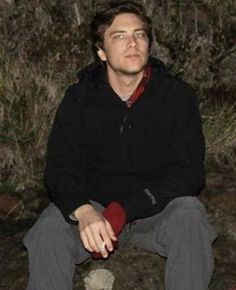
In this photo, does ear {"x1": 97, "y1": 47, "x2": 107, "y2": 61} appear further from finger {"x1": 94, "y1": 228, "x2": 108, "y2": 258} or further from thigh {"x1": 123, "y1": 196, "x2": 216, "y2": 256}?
finger {"x1": 94, "y1": 228, "x2": 108, "y2": 258}

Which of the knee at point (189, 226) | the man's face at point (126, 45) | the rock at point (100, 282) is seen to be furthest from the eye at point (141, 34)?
the rock at point (100, 282)

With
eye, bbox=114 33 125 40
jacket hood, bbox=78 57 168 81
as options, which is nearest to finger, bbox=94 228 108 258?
jacket hood, bbox=78 57 168 81

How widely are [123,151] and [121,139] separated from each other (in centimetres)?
8

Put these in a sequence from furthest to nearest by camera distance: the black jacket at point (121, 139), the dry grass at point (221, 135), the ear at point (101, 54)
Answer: the dry grass at point (221, 135), the ear at point (101, 54), the black jacket at point (121, 139)

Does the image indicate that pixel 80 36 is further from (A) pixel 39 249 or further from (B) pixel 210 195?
(A) pixel 39 249

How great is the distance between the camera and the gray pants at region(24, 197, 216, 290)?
13.2 feet

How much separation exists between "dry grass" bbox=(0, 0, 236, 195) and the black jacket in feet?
→ 5.93

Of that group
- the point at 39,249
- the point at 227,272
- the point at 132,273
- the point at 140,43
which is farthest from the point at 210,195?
the point at 39,249

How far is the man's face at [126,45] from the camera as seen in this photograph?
4562 mm

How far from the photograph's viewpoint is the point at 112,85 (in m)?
4.78

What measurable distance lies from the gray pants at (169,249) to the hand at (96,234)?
153mm

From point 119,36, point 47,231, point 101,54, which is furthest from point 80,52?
point 47,231

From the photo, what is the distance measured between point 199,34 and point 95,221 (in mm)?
3560

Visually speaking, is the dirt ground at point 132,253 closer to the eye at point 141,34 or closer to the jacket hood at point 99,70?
the jacket hood at point 99,70
